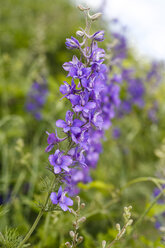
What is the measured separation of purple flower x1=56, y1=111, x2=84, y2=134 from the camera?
104 cm

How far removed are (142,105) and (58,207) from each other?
230cm

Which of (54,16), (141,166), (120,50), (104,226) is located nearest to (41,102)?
(120,50)

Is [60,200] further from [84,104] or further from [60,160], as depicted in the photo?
[84,104]

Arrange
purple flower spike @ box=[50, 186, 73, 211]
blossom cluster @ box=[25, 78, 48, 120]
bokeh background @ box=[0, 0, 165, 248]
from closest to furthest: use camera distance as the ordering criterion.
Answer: purple flower spike @ box=[50, 186, 73, 211]
bokeh background @ box=[0, 0, 165, 248]
blossom cluster @ box=[25, 78, 48, 120]

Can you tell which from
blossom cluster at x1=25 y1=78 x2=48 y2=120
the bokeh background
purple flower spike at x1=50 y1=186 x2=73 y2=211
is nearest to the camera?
purple flower spike at x1=50 y1=186 x2=73 y2=211

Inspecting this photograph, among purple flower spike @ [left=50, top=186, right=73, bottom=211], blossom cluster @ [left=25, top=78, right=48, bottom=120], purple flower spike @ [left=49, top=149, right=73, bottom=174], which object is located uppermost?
blossom cluster @ [left=25, top=78, right=48, bottom=120]

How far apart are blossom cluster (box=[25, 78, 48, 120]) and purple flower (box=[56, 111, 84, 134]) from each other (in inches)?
76.3

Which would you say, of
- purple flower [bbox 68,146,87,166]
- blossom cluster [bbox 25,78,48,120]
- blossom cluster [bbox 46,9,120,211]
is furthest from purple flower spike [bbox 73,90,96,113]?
→ blossom cluster [bbox 25,78,48,120]

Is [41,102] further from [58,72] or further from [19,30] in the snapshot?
[19,30]

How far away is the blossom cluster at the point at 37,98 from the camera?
9.86ft

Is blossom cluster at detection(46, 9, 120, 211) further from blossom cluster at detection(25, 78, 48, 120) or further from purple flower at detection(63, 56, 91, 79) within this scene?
blossom cluster at detection(25, 78, 48, 120)

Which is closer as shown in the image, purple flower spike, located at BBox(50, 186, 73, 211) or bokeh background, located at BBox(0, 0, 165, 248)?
purple flower spike, located at BBox(50, 186, 73, 211)

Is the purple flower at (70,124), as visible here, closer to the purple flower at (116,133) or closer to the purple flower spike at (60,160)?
the purple flower spike at (60,160)

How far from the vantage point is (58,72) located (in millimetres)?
4223
